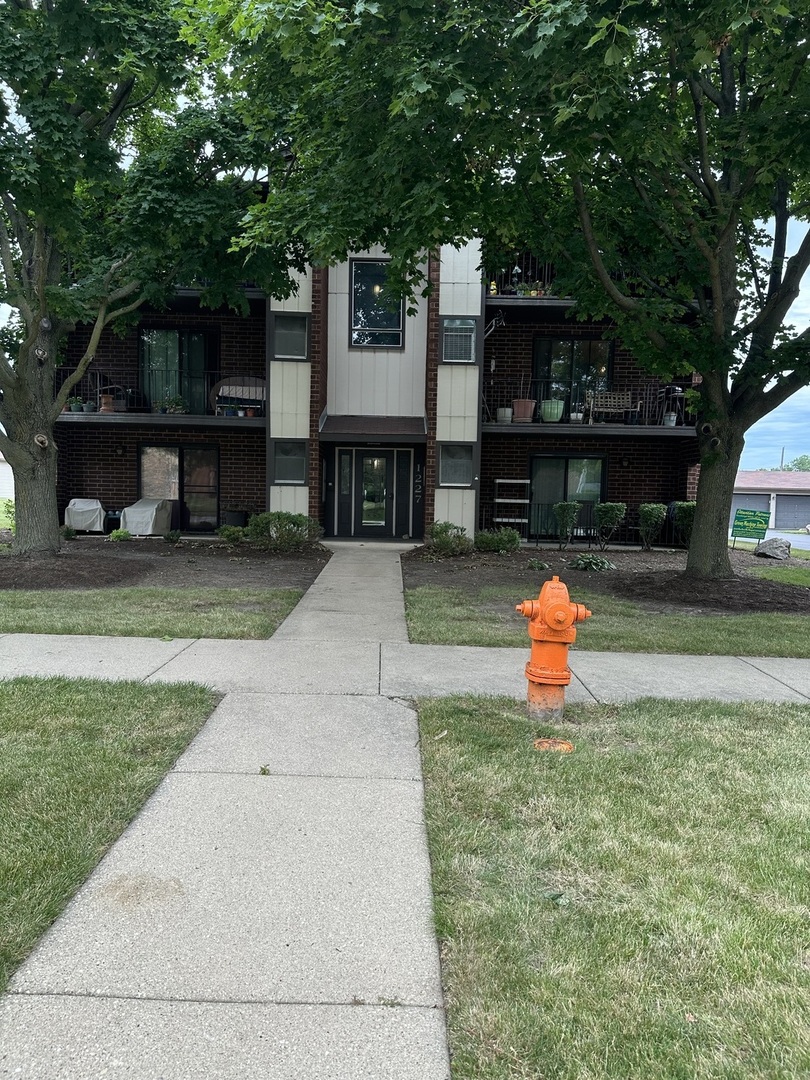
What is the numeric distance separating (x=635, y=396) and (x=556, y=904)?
52.7 feet

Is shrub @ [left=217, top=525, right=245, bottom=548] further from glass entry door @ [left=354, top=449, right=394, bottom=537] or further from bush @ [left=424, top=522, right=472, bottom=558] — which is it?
bush @ [left=424, top=522, right=472, bottom=558]

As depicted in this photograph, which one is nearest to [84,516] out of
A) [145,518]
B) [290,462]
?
[145,518]

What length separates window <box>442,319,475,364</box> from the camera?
14.9 meters

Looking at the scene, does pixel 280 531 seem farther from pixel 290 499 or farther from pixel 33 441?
pixel 33 441

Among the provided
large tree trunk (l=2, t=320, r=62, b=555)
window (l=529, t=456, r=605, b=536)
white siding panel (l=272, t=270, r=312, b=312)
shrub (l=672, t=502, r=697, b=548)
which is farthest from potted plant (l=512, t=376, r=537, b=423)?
large tree trunk (l=2, t=320, r=62, b=555)

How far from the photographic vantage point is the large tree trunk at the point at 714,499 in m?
10.4

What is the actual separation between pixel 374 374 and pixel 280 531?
4786 mm

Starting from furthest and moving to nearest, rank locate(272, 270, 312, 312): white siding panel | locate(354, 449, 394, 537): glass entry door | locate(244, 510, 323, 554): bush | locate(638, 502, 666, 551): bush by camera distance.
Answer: locate(354, 449, 394, 537): glass entry door, locate(638, 502, 666, 551): bush, locate(272, 270, 312, 312): white siding panel, locate(244, 510, 323, 554): bush

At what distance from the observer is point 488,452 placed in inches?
680

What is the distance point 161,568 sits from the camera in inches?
451

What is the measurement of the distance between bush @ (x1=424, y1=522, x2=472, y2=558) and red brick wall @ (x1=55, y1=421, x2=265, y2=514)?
5350 mm

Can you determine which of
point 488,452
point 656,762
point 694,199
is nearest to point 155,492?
point 488,452

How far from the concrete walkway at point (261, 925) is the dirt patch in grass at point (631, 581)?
5.13m

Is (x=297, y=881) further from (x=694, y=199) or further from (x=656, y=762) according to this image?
(x=694, y=199)
